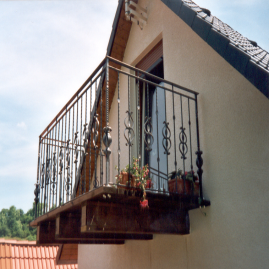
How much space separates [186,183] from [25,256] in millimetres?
6721

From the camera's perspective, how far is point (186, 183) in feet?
12.3

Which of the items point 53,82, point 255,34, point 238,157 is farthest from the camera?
point 53,82

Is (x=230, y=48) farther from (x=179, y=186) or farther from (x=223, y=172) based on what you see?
(x=179, y=186)

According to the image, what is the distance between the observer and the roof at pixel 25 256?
8.70m

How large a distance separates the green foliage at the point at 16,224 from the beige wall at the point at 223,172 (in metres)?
24.7

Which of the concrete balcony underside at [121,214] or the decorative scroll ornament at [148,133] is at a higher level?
the decorative scroll ornament at [148,133]

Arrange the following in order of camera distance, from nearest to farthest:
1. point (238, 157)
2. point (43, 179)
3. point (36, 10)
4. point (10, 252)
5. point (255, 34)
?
1. point (238, 157)
2. point (43, 179)
3. point (255, 34)
4. point (36, 10)
5. point (10, 252)

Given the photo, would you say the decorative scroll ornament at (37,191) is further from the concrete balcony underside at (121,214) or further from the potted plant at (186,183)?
the potted plant at (186,183)

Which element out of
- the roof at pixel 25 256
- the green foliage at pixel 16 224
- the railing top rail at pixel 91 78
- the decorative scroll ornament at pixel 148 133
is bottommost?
the roof at pixel 25 256

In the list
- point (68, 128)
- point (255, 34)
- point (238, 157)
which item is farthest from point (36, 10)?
point (238, 157)

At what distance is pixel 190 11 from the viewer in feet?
14.0

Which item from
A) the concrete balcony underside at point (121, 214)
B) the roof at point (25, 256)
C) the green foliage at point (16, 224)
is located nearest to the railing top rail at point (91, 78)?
the concrete balcony underside at point (121, 214)

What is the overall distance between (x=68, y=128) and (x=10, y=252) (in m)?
5.72

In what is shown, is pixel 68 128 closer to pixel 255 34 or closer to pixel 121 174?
pixel 121 174
